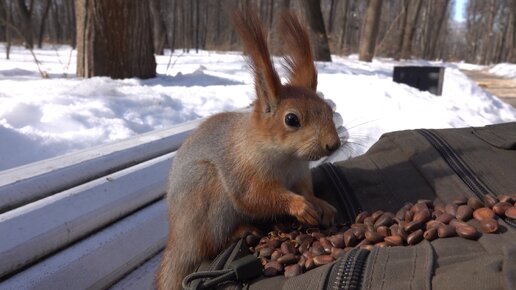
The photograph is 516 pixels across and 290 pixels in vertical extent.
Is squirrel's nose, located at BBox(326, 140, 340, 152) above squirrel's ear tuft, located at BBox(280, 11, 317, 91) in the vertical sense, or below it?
below

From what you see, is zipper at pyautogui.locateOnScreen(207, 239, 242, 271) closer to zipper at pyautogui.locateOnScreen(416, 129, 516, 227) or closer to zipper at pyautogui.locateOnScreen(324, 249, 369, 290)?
zipper at pyautogui.locateOnScreen(324, 249, 369, 290)

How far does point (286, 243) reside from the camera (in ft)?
3.58

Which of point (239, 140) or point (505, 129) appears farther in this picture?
point (505, 129)

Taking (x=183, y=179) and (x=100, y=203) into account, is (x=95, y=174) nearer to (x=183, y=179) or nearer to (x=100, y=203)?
(x=100, y=203)

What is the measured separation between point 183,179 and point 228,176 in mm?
121

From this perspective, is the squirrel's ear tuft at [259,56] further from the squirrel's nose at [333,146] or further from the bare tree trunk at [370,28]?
the bare tree trunk at [370,28]

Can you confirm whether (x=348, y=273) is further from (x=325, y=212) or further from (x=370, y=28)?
(x=370, y=28)

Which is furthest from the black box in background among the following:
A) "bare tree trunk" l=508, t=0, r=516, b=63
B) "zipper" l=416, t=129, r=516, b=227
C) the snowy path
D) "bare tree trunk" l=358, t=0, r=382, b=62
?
"bare tree trunk" l=508, t=0, r=516, b=63

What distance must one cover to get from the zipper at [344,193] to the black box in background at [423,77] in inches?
137

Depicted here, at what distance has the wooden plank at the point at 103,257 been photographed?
947mm

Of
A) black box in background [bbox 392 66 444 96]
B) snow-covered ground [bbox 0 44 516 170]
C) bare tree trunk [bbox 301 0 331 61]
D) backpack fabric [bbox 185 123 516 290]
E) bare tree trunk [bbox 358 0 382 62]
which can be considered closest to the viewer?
backpack fabric [bbox 185 123 516 290]

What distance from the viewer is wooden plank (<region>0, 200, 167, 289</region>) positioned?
0.95 m

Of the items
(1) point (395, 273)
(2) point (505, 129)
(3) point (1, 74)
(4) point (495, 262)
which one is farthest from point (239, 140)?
(3) point (1, 74)

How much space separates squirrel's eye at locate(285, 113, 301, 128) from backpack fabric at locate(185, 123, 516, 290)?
31 cm
